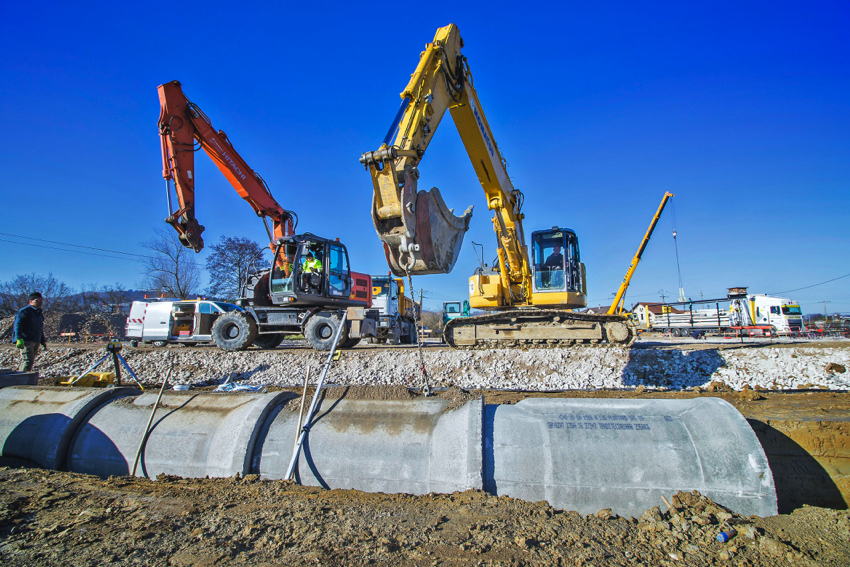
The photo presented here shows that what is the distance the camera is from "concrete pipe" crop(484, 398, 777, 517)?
2.70 m

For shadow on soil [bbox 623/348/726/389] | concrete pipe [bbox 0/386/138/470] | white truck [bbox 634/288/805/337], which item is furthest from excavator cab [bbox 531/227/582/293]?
white truck [bbox 634/288/805/337]

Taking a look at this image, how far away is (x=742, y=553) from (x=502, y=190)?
8140 millimetres

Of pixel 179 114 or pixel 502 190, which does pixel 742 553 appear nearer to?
pixel 502 190

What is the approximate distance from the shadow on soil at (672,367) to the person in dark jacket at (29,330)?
35.3 feet

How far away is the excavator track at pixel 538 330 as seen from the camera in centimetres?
894

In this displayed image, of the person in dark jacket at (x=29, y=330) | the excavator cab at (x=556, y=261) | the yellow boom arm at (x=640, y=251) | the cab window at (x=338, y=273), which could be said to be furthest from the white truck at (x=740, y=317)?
the person in dark jacket at (x=29, y=330)

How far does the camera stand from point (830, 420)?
10.8 feet

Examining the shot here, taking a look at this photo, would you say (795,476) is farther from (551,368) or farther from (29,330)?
(29,330)

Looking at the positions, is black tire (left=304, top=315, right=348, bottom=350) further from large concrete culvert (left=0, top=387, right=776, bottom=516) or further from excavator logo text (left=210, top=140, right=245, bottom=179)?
large concrete culvert (left=0, top=387, right=776, bottom=516)

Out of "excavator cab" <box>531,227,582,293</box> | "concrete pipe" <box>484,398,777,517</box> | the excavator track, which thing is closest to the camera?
"concrete pipe" <box>484,398,777,517</box>

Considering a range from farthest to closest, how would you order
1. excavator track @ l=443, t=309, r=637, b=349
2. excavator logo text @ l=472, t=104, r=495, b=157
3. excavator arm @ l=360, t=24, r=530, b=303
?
excavator track @ l=443, t=309, r=637, b=349 < excavator logo text @ l=472, t=104, r=495, b=157 < excavator arm @ l=360, t=24, r=530, b=303

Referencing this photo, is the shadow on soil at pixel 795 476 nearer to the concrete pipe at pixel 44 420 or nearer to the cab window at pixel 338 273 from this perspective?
the concrete pipe at pixel 44 420

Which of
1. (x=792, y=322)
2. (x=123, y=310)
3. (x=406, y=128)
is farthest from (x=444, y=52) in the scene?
(x=123, y=310)

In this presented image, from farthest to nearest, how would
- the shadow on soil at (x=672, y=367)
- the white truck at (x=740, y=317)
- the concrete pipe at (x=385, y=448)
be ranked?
the white truck at (x=740, y=317)
the shadow on soil at (x=672, y=367)
the concrete pipe at (x=385, y=448)
